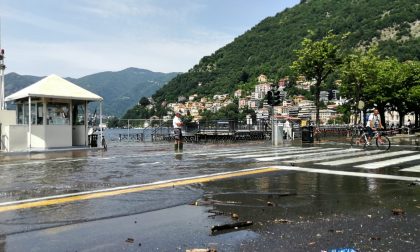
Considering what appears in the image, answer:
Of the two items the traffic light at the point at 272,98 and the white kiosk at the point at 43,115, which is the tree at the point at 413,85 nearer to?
the traffic light at the point at 272,98

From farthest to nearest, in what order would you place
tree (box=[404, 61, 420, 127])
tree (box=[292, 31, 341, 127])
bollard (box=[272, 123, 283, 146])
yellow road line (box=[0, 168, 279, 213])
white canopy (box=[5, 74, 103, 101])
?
tree (box=[404, 61, 420, 127])
tree (box=[292, 31, 341, 127])
bollard (box=[272, 123, 283, 146])
white canopy (box=[5, 74, 103, 101])
yellow road line (box=[0, 168, 279, 213])

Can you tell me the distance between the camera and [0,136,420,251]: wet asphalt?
485cm

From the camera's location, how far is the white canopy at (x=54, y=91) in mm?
19906

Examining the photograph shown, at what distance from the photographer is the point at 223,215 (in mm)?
6219

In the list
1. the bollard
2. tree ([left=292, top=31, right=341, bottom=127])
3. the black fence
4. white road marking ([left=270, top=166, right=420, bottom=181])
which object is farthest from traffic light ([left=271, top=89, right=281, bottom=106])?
white road marking ([left=270, top=166, right=420, bottom=181])

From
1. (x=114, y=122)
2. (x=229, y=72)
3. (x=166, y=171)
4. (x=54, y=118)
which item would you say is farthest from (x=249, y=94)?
(x=166, y=171)

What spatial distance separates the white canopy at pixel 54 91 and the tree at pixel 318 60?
67.6ft

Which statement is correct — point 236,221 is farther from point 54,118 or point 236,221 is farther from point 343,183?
point 54,118

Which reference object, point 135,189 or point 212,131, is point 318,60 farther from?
point 135,189

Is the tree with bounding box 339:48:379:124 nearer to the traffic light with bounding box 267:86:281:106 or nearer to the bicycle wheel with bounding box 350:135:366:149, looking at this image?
the traffic light with bounding box 267:86:281:106

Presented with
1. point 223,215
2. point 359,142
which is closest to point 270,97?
point 359,142

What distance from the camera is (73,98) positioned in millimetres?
20750

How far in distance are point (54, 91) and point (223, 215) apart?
16.3m

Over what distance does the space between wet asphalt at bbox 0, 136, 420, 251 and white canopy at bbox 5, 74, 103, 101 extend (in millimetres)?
10182
